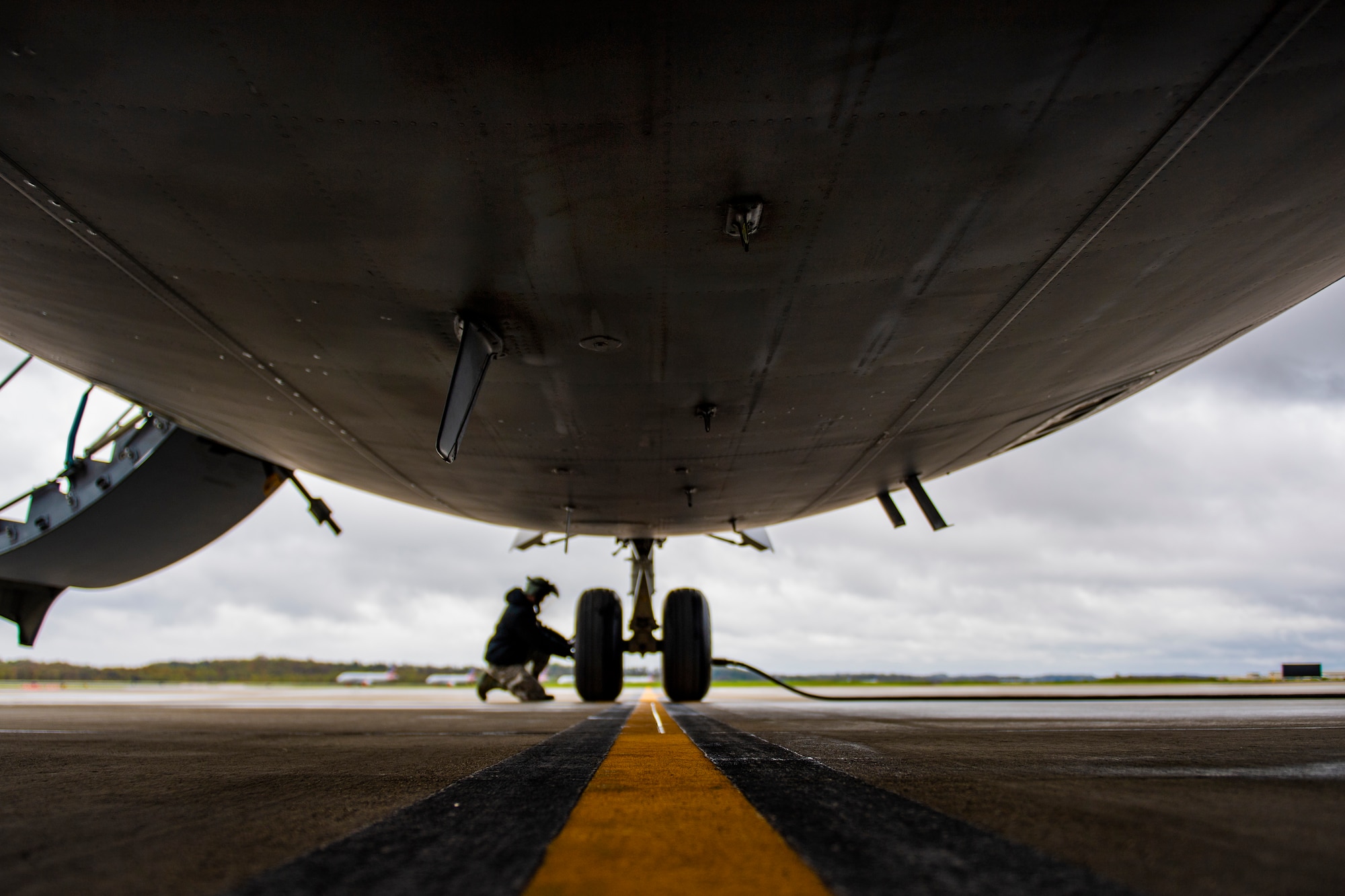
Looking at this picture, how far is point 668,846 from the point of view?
4.64 feet

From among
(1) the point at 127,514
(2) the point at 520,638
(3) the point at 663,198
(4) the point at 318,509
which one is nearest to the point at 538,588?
(2) the point at 520,638

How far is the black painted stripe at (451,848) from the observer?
113cm

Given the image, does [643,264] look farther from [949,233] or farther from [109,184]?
[109,184]

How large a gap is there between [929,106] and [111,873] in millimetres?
3054

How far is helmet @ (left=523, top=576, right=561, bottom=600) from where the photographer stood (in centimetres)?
1032

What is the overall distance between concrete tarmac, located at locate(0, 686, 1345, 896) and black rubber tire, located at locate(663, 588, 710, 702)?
5.93 meters

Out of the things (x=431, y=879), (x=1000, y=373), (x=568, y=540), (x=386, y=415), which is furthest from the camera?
(x=568, y=540)

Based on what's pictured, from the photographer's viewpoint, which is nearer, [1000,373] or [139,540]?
[1000,373]

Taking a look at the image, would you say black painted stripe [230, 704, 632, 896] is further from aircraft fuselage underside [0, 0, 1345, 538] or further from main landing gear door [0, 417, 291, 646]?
main landing gear door [0, 417, 291, 646]

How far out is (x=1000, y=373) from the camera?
5332 mm

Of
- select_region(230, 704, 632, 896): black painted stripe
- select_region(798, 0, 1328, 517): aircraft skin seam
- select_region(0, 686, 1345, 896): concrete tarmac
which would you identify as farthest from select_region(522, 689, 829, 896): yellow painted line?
select_region(798, 0, 1328, 517): aircraft skin seam

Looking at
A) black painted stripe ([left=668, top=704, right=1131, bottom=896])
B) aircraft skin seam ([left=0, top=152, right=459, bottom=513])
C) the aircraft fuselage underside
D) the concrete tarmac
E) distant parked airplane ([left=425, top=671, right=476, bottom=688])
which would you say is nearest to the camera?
black painted stripe ([left=668, top=704, right=1131, bottom=896])

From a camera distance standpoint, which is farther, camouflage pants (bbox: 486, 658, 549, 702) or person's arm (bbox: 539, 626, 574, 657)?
camouflage pants (bbox: 486, 658, 549, 702)

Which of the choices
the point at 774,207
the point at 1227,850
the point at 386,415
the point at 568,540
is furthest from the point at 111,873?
the point at 568,540
